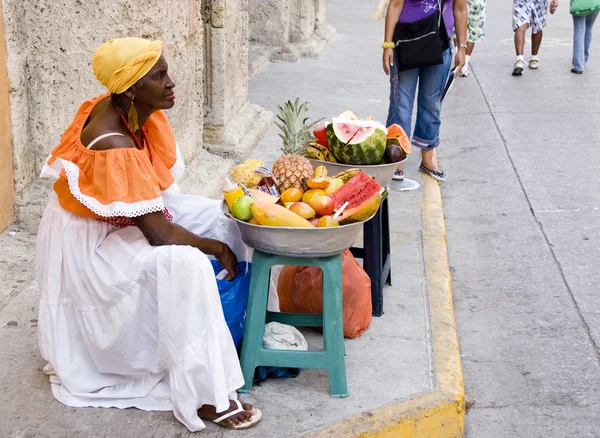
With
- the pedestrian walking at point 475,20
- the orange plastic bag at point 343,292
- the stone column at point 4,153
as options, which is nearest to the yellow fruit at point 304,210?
the orange plastic bag at point 343,292

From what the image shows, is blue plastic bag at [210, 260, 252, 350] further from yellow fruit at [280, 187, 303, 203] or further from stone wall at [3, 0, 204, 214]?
stone wall at [3, 0, 204, 214]

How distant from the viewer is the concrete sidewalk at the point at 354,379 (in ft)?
9.80

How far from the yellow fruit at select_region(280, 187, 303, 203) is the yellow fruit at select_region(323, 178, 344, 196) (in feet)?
0.36

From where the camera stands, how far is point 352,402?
10.5 ft

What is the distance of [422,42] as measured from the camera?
5684 mm

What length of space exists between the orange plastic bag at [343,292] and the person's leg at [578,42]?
7.73 meters

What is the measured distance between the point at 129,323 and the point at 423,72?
141 inches

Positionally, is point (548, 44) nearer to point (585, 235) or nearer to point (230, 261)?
point (585, 235)

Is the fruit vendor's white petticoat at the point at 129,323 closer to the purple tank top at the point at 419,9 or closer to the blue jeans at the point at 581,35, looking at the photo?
the purple tank top at the point at 419,9

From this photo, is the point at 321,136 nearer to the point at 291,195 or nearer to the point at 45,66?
the point at 291,195

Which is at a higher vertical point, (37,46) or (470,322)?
(37,46)

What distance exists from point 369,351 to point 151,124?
132 centimetres

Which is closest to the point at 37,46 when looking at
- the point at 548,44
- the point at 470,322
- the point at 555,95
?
the point at 470,322

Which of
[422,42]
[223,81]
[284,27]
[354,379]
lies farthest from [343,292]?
[284,27]
